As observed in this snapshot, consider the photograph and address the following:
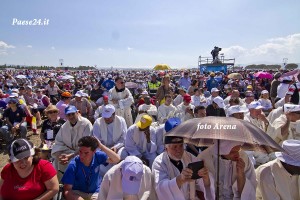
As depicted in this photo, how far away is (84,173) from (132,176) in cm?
98

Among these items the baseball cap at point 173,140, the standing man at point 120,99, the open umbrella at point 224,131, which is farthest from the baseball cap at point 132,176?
the standing man at point 120,99

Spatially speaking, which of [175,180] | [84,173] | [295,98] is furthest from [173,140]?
[295,98]

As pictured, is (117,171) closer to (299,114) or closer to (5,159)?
(299,114)

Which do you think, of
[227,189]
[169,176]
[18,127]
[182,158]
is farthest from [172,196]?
[18,127]

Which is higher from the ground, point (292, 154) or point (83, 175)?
point (292, 154)

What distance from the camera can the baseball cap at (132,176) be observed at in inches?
107

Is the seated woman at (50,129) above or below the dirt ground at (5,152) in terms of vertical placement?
above

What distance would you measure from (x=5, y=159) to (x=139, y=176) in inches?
193

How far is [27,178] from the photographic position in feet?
10.0

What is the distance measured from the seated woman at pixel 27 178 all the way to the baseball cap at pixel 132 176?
3.08 ft

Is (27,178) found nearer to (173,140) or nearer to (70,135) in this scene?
(173,140)

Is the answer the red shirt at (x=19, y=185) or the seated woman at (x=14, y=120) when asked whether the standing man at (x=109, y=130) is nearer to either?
the red shirt at (x=19, y=185)

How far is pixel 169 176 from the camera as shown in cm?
297

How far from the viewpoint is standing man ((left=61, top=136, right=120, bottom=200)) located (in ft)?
10.8
